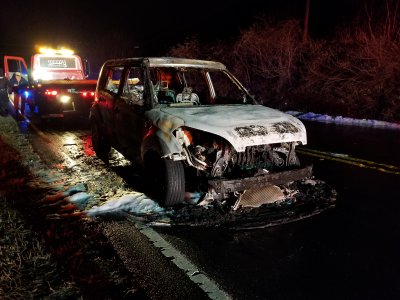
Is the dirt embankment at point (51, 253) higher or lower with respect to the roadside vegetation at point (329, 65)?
lower

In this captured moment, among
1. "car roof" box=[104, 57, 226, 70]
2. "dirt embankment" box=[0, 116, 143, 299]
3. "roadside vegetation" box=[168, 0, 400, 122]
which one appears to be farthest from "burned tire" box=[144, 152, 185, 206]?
"roadside vegetation" box=[168, 0, 400, 122]

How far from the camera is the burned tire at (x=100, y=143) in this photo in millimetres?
7078

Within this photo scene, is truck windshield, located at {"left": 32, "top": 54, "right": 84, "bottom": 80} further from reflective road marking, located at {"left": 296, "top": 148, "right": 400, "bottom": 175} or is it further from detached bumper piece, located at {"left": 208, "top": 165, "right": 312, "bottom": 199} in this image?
detached bumper piece, located at {"left": 208, "top": 165, "right": 312, "bottom": 199}

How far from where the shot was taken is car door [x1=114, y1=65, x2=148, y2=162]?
5094mm

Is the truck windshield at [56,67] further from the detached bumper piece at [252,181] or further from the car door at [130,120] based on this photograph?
the detached bumper piece at [252,181]

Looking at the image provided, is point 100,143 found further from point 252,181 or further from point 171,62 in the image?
point 252,181

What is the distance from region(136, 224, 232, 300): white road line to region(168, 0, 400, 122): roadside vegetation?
12164mm

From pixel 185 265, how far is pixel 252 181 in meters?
1.29

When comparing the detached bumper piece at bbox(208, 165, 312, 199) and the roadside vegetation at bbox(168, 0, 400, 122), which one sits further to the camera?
the roadside vegetation at bbox(168, 0, 400, 122)

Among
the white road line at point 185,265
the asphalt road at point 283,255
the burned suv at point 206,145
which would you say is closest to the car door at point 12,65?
the burned suv at point 206,145

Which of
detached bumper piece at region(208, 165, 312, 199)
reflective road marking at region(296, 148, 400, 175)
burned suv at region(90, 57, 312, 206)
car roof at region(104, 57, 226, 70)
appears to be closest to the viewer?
detached bumper piece at region(208, 165, 312, 199)

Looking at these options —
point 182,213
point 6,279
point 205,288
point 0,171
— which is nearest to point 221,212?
point 182,213

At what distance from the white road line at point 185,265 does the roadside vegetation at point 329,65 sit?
39.9 feet

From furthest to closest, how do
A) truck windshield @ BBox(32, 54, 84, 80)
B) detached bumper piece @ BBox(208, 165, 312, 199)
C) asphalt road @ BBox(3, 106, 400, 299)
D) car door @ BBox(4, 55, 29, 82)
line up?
Answer: car door @ BBox(4, 55, 29, 82)
truck windshield @ BBox(32, 54, 84, 80)
detached bumper piece @ BBox(208, 165, 312, 199)
asphalt road @ BBox(3, 106, 400, 299)
